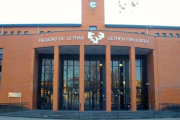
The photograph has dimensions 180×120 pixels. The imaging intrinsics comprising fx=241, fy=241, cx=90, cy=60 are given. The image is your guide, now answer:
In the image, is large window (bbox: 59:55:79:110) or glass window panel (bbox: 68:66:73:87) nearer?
large window (bbox: 59:55:79:110)

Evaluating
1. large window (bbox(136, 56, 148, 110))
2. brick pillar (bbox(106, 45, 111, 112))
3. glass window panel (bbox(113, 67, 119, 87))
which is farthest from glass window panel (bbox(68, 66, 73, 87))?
large window (bbox(136, 56, 148, 110))

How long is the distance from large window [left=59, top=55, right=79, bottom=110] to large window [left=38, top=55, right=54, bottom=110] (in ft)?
4.86

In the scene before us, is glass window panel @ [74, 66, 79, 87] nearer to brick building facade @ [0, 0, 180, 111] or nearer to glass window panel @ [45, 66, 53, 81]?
brick building facade @ [0, 0, 180, 111]

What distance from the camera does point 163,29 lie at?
1312 inches

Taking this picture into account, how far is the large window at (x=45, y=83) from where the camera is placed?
30.1 m

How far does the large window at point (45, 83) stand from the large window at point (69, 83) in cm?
148

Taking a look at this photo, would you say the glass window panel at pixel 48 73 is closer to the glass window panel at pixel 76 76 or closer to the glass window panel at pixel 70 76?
the glass window panel at pixel 70 76

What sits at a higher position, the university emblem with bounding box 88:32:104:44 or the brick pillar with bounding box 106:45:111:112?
the university emblem with bounding box 88:32:104:44

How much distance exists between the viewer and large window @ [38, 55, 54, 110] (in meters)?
30.1

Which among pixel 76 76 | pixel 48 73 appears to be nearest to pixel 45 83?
pixel 48 73

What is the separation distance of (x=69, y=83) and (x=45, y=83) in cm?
310

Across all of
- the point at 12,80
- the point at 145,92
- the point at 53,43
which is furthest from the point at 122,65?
the point at 12,80

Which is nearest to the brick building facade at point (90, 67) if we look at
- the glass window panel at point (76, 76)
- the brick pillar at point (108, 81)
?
the brick pillar at point (108, 81)

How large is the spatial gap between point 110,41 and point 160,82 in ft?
25.3
